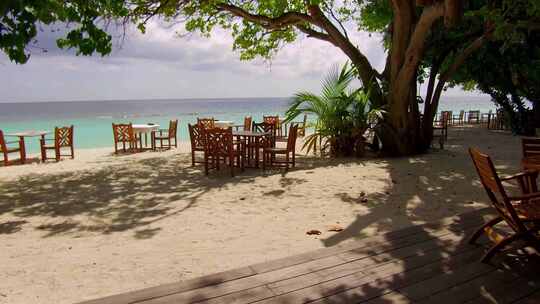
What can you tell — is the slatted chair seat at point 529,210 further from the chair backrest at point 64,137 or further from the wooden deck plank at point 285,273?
the chair backrest at point 64,137

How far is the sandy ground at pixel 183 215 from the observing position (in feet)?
9.58

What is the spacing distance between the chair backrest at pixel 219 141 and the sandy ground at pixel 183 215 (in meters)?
0.46

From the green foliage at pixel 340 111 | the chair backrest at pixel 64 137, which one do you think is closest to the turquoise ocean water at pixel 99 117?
the green foliage at pixel 340 111

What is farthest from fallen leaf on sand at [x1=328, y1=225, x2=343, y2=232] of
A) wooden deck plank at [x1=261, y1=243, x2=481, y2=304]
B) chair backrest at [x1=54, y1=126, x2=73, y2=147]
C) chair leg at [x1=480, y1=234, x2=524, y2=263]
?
chair backrest at [x1=54, y1=126, x2=73, y2=147]

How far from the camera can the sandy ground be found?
2920mm

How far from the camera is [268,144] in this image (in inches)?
325

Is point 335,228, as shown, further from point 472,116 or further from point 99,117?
point 99,117

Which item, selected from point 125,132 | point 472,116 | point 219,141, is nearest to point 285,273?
point 219,141

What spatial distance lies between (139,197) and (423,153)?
655 cm

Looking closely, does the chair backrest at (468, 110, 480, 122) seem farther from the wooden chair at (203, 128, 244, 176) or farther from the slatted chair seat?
the slatted chair seat

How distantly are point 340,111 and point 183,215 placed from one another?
203 inches

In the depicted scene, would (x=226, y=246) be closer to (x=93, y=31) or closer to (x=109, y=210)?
(x=109, y=210)

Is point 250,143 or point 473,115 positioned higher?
point 473,115

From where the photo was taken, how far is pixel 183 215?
4559 mm
